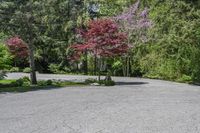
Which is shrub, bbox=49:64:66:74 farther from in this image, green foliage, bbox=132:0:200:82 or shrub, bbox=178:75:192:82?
shrub, bbox=178:75:192:82

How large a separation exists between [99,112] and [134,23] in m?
26.0

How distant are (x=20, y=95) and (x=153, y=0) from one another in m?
18.3

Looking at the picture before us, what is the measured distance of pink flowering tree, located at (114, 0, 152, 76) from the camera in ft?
130

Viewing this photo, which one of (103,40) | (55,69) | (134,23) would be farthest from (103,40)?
(55,69)

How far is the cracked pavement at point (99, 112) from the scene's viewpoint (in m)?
12.3

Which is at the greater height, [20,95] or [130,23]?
[130,23]

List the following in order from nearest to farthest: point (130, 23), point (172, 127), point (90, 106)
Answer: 1. point (172, 127)
2. point (90, 106)
3. point (130, 23)

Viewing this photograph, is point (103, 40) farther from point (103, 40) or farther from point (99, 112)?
point (99, 112)

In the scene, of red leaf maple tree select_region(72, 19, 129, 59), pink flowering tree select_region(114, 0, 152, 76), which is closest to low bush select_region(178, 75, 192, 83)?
red leaf maple tree select_region(72, 19, 129, 59)

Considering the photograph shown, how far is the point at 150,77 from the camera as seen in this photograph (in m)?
37.9

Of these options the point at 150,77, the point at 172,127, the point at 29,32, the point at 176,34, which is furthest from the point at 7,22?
the point at 172,127

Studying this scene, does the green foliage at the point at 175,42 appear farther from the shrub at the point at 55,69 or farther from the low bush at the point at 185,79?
the shrub at the point at 55,69

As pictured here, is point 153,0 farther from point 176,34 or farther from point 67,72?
point 67,72

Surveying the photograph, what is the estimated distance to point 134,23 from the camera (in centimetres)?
4062
